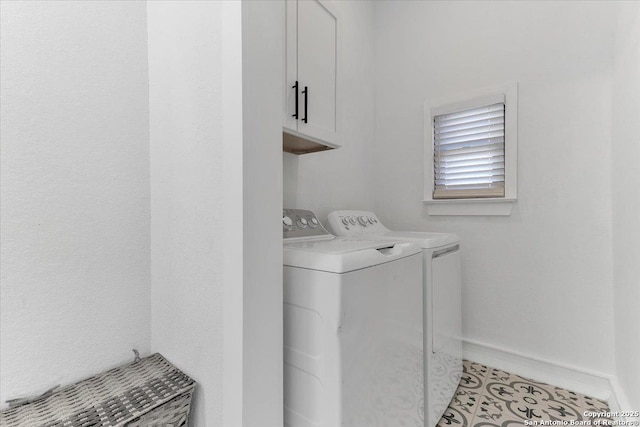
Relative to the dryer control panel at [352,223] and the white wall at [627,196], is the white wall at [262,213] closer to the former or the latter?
the dryer control panel at [352,223]

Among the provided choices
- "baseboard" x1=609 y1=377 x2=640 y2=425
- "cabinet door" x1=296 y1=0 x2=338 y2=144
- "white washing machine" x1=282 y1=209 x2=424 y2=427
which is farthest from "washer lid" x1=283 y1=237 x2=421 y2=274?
"baseboard" x1=609 y1=377 x2=640 y2=425

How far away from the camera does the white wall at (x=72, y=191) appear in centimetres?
87

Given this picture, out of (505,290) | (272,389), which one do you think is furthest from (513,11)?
(272,389)

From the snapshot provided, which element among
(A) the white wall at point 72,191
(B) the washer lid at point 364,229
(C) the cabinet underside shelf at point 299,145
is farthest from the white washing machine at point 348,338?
(C) the cabinet underside shelf at point 299,145

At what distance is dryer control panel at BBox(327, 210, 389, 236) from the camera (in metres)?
1.83

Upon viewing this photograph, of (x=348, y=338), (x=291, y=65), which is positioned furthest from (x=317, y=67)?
(x=348, y=338)

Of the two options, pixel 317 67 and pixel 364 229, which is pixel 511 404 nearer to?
pixel 364 229

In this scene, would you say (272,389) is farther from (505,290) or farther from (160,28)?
(505,290)

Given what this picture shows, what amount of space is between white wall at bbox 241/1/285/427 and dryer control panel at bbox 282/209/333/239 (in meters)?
0.55

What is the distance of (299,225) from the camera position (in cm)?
154

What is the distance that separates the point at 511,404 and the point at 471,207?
3.92 feet

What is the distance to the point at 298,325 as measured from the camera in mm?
1018

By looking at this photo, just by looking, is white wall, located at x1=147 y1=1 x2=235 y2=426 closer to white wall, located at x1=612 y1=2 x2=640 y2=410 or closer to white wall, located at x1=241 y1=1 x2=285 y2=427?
white wall, located at x1=241 y1=1 x2=285 y2=427

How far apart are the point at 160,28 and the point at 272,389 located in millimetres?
1325
